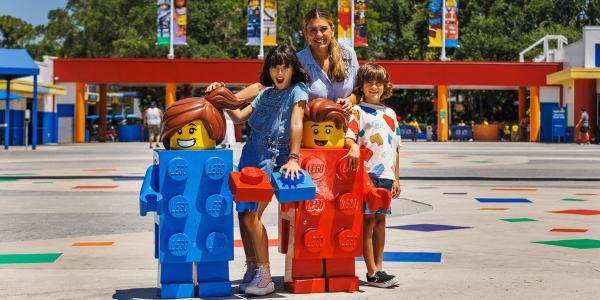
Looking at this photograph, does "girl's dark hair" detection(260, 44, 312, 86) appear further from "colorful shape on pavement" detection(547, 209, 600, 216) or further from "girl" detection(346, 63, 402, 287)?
"colorful shape on pavement" detection(547, 209, 600, 216)

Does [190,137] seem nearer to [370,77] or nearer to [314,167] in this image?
[314,167]

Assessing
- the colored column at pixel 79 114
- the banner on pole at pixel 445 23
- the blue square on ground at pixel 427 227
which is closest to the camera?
the blue square on ground at pixel 427 227

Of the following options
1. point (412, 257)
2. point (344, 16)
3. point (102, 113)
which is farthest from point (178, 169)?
point (102, 113)

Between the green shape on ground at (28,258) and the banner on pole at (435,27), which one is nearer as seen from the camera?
the green shape on ground at (28,258)

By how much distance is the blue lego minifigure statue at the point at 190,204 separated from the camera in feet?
13.1

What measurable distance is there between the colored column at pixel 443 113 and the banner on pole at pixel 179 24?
14.9m

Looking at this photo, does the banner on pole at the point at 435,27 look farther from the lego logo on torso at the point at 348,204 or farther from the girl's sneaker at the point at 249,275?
the girl's sneaker at the point at 249,275

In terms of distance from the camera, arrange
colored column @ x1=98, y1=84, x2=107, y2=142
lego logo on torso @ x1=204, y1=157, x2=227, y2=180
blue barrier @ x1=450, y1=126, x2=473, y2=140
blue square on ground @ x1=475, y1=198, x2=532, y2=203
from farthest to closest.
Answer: blue barrier @ x1=450, y1=126, x2=473, y2=140 < colored column @ x1=98, y1=84, x2=107, y2=142 < blue square on ground @ x1=475, y1=198, x2=532, y2=203 < lego logo on torso @ x1=204, y1=157, x2=227, y2=180

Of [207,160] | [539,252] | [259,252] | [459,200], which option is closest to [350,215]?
[259,252]

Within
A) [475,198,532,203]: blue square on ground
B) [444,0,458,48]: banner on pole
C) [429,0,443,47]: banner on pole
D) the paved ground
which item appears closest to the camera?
the paved ground

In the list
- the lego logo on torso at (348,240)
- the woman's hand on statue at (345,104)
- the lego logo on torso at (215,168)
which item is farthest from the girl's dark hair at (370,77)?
the lego logo on torso at (215,168)

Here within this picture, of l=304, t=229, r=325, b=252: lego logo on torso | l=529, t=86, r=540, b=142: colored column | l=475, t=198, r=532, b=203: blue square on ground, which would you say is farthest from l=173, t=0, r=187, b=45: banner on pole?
l=304, t=229, r=325, b=252: lego logo on torso

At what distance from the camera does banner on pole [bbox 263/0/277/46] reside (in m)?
36.4

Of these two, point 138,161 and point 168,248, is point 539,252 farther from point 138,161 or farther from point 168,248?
point 138,161
